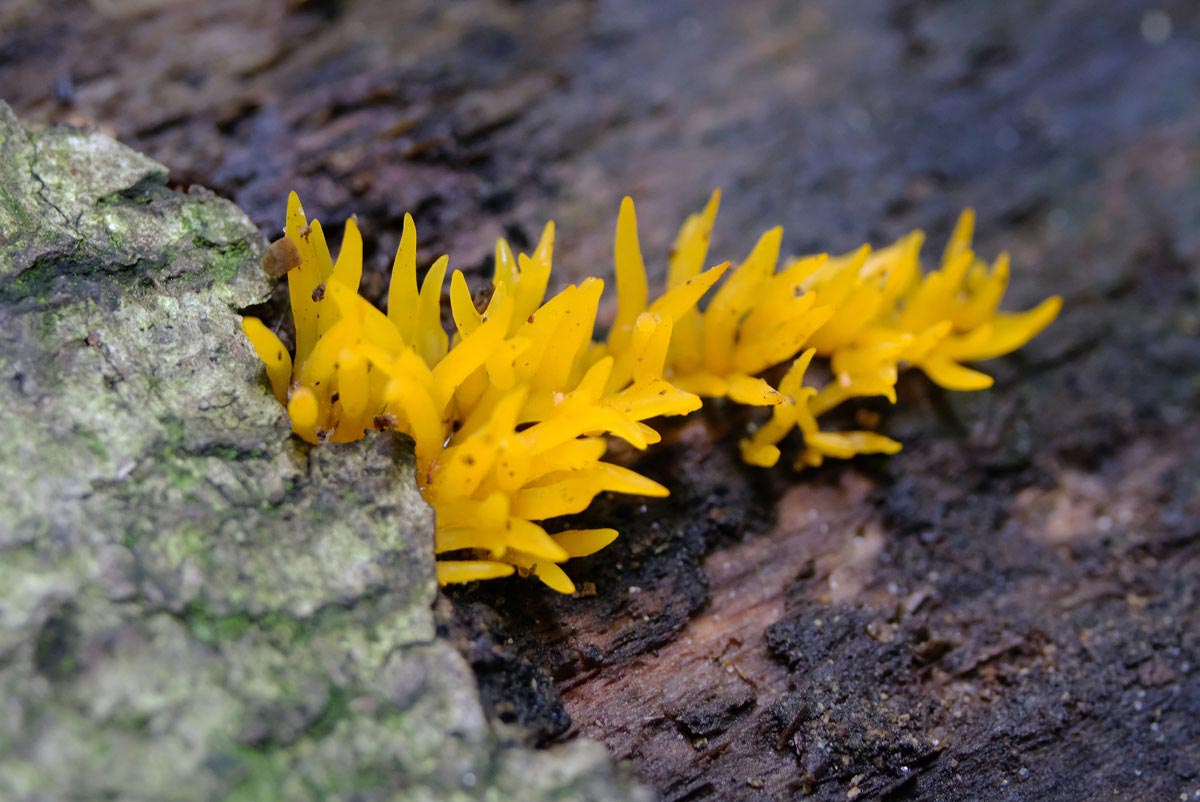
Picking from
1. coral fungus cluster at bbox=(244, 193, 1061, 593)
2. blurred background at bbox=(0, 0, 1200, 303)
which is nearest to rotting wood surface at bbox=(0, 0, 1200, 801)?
blurred background at bbox=(0, 0, 1200, 303)

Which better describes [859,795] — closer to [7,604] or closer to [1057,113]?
[7,604]

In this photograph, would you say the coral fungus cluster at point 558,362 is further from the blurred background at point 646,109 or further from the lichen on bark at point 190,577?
the blurred background at point 646,109

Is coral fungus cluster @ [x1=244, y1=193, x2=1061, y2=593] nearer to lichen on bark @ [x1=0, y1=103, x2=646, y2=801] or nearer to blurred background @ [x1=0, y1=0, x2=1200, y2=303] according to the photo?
lichen on bark @ [x1=0, y1=103, x2=646, y2=801]

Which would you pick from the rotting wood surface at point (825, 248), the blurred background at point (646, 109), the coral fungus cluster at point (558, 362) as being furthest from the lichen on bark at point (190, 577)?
the blurred background at point (646, 109)

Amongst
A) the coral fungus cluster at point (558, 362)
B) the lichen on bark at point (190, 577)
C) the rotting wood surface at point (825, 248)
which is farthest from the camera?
the rotting wood surface at point (825, 248)

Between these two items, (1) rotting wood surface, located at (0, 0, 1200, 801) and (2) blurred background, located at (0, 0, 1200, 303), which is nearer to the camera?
(1) rotting wood surface, located at (0, 0, 1200, 801)

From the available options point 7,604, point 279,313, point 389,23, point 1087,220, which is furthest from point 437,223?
point 1087,220
